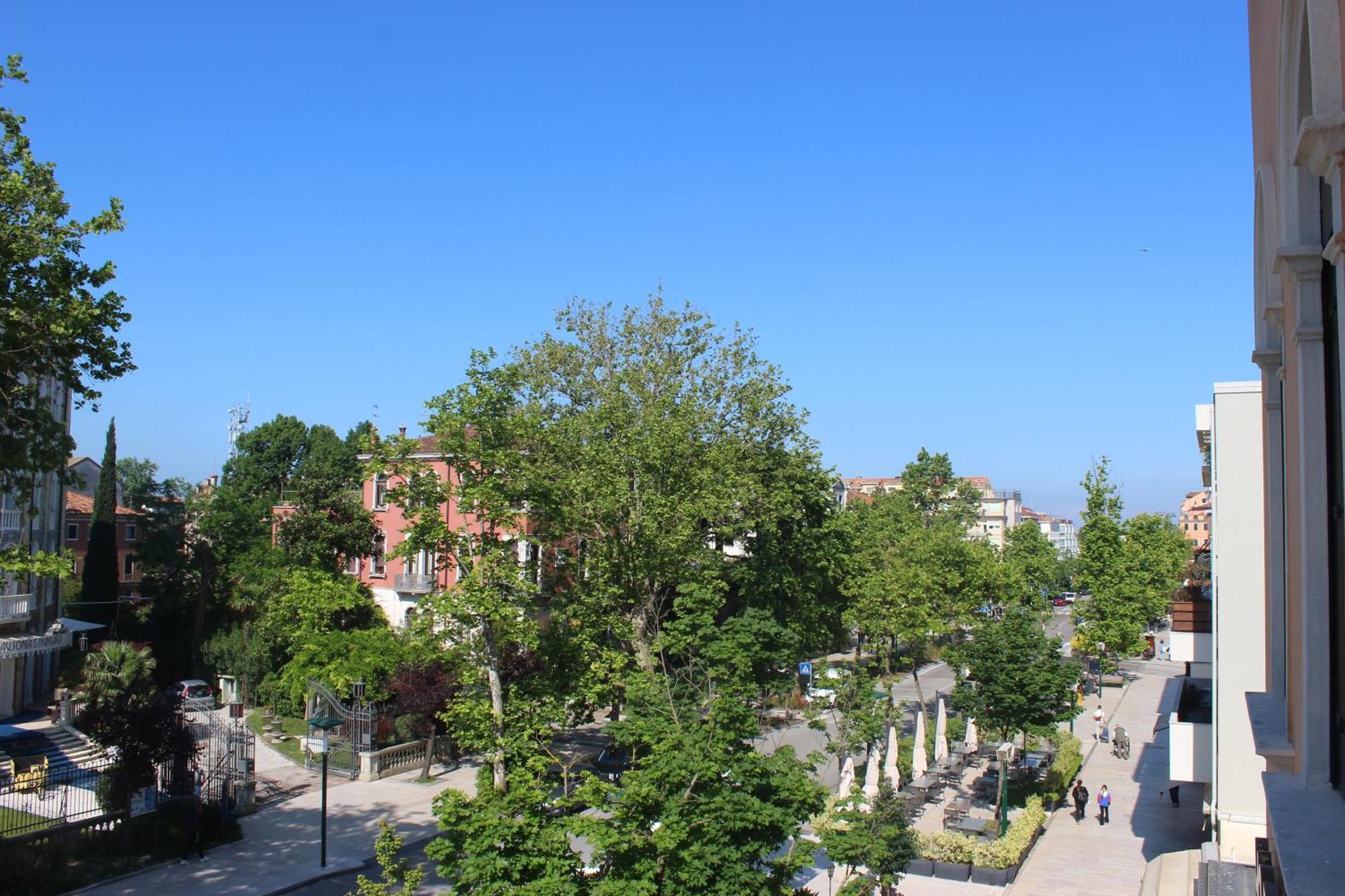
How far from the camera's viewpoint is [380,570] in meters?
39.8

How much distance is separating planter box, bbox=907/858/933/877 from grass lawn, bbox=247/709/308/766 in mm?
17696

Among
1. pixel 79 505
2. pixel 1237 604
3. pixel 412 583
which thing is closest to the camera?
pixel 1237 604

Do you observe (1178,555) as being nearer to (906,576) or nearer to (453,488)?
(906,576)

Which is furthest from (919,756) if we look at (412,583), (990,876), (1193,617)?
(412,583)

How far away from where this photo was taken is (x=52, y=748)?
27906 mm

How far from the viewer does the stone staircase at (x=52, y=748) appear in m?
26.4

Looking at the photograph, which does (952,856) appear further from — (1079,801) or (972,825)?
(1079,801)

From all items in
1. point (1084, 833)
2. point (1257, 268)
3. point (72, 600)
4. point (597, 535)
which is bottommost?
point (1084, 833)

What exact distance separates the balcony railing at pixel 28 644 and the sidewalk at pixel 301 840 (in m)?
8.94

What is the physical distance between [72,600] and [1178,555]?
191 ft

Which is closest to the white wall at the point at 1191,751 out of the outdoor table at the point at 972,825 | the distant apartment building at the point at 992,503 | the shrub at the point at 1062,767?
the outdoor table at the point at 972,825

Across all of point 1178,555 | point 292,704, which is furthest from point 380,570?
point 1178,555

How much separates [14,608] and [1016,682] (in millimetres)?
27662

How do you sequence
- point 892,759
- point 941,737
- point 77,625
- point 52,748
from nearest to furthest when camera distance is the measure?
point 892,759
point 52,748
point 941,737
point 77,625
